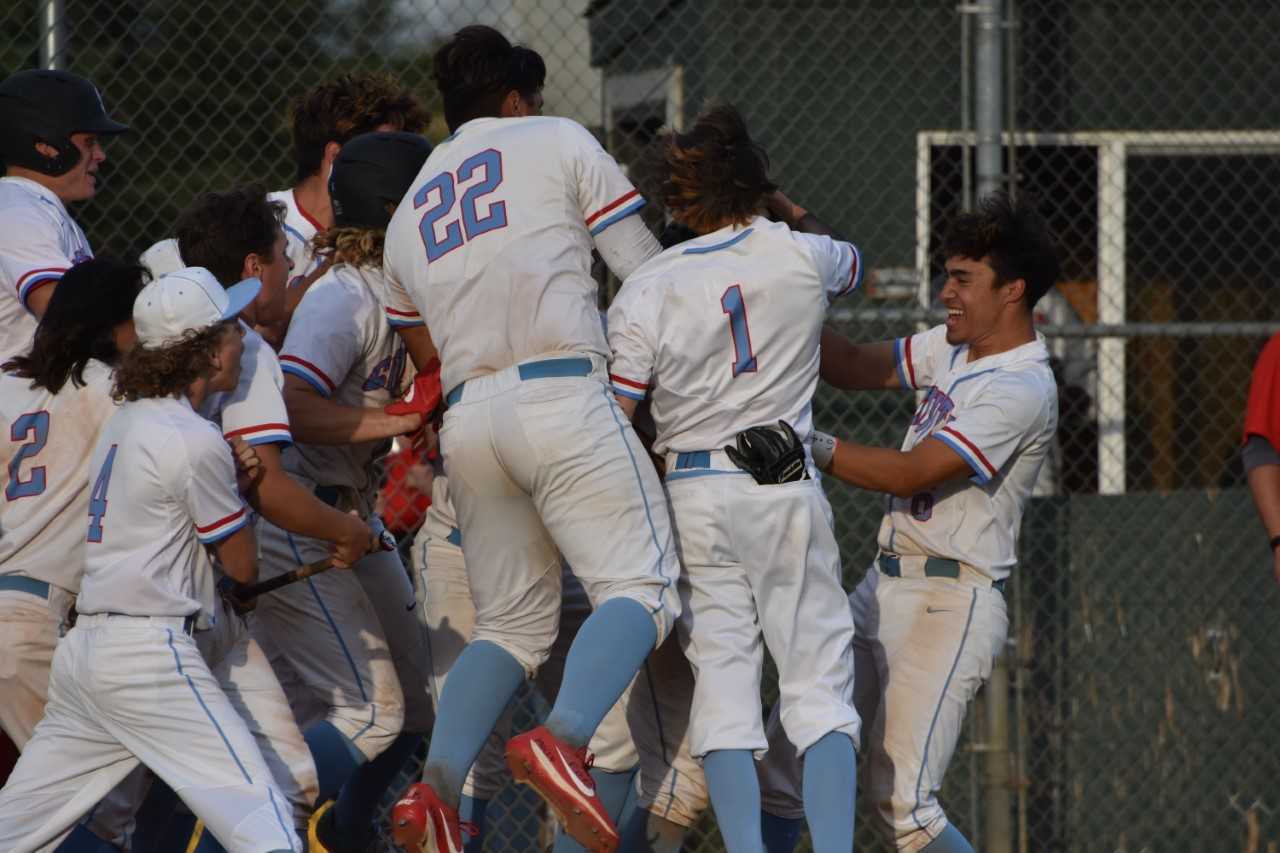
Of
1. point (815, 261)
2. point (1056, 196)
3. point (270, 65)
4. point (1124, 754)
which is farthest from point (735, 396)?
point (270, 65)

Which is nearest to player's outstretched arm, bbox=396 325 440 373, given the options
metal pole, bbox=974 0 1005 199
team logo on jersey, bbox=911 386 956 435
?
team logo on jersey, bbox=911 386 956 435

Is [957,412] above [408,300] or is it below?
below

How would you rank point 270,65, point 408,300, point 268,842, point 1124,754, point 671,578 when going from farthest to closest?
point 270,65 → point 1124,754 → point 408,300 → point 671,578 → point 268,842

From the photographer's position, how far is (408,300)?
166 inches

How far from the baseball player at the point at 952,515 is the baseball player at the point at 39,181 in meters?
2.07

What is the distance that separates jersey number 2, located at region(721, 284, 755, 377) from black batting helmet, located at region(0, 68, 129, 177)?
186cm

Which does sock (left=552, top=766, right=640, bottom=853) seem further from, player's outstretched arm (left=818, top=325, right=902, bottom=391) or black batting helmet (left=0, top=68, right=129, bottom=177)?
black batting helmet (left=0, top=68, right=129, bottom=177)

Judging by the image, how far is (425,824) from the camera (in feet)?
12.0

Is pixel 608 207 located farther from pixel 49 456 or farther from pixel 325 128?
pixel 49 456

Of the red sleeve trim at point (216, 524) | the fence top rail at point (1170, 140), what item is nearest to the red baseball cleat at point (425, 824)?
the red sleeve trim at point (216, 524)

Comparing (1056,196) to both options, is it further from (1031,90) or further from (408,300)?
(408,300)

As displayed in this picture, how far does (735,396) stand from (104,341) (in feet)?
4.93

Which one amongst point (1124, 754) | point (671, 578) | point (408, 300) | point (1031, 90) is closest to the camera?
point (671, 578)

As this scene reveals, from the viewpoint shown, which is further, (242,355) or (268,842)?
(242,355)
